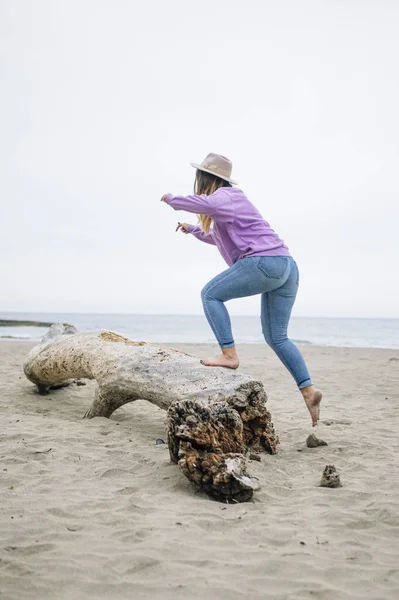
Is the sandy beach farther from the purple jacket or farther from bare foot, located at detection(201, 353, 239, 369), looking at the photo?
the purple jacket

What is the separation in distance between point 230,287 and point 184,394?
3.36 feet

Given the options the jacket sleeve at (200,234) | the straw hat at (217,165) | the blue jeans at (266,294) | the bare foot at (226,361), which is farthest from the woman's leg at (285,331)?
the straw hat at (217,165)

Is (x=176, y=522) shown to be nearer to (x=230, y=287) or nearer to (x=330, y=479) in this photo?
(x=330, y=479)

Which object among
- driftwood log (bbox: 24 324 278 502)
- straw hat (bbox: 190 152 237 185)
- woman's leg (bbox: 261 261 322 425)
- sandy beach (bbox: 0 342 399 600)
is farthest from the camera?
woman's leg (bbox: 261 261 322 425)

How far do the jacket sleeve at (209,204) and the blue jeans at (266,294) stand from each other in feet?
1.34

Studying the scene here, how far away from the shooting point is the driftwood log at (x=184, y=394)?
10.8 feet

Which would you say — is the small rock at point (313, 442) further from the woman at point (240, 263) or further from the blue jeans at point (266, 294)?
the blue jeans at point (266, 294)

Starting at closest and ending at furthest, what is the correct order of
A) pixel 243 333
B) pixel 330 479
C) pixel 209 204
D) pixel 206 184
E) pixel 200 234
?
pixel 330 479
pixel 209 204
pixel 206 184
pixel 200 234
pixel 243 333

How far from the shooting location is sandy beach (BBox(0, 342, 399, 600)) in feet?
7.36

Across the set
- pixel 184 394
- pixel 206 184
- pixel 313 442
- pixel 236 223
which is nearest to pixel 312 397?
pixel 313 442

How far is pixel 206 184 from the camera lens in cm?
459

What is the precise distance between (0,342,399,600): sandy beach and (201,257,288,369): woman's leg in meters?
1.15

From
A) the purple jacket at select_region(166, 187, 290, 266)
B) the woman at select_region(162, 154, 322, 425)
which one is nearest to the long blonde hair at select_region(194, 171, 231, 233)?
the woman at select_region(162, 154, 322, 425)

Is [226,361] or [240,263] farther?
[226,361]
